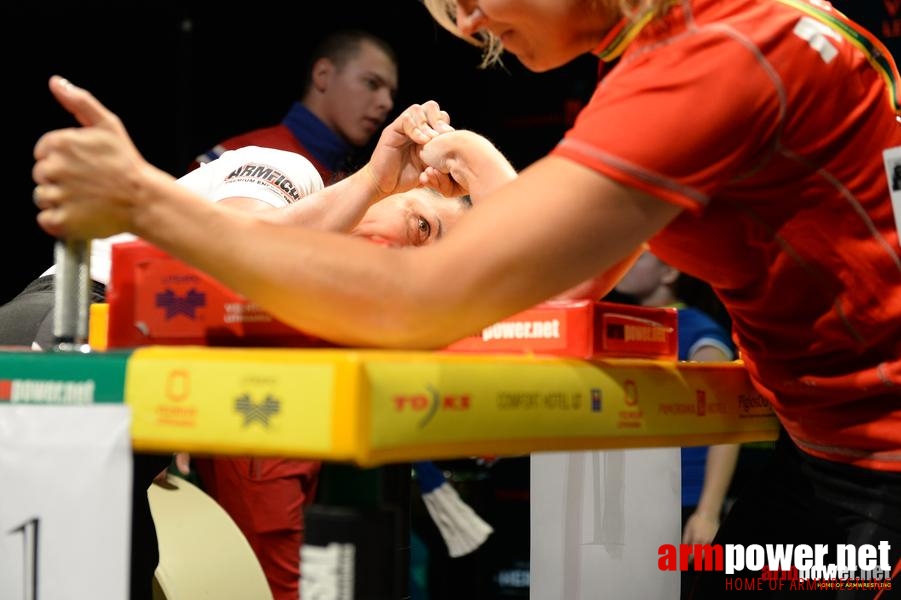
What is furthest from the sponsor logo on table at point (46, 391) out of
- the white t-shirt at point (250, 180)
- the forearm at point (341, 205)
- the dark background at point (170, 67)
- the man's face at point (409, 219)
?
the dark background at point (170, 67)

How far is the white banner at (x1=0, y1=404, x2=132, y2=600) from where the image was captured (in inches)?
38.2

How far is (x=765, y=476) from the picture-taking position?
4.58ft

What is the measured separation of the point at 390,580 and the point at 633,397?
38 cm

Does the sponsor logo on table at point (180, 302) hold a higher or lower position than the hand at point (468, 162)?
lower

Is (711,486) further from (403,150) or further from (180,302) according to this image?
(180,302)

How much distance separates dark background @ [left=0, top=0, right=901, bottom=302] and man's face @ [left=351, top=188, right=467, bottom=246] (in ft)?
7.70

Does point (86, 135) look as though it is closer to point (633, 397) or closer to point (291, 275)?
point (291, 275)

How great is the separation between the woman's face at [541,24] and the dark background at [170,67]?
304cm

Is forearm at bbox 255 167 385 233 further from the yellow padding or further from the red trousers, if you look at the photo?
the red trousers

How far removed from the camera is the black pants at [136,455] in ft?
4.33

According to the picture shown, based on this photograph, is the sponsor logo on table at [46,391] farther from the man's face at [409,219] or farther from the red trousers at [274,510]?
the red trousers at [274,510]

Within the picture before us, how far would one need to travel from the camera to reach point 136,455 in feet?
4.20

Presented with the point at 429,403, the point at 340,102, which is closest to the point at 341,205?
the point at 429,403

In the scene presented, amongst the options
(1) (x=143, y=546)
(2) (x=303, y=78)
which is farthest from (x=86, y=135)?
(2) (x=303, y=78)
